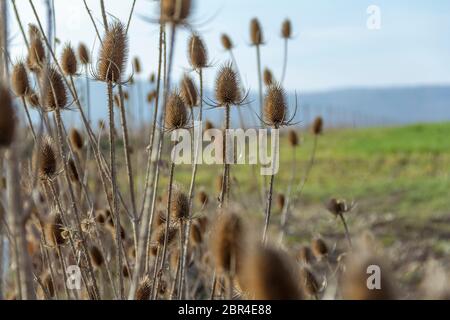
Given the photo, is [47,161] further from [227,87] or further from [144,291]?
[227,87]

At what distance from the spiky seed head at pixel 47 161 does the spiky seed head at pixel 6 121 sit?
92 cm

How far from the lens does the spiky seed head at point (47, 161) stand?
2.03 metres

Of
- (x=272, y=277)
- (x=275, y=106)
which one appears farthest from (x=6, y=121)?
(x=275, y=106)

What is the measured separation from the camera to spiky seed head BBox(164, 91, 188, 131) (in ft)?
6.72

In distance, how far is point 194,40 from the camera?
2.24 metres

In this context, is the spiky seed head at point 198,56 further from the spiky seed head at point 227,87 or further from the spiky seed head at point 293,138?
the spiky seed head at point 293,138

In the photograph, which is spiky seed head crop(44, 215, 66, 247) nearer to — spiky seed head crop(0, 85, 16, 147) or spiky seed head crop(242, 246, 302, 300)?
spiky seed head crop(0, 85, 16, 147)

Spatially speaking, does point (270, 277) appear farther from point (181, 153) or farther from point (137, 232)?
point (181, 153)

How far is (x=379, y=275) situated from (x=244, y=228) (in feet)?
1.04

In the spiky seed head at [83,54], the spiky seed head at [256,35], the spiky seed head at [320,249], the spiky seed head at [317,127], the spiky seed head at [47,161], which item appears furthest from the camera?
the spiky seed head at [317,127]

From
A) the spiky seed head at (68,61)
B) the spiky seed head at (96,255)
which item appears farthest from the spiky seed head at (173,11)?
the spiky seed head at (96,255)
